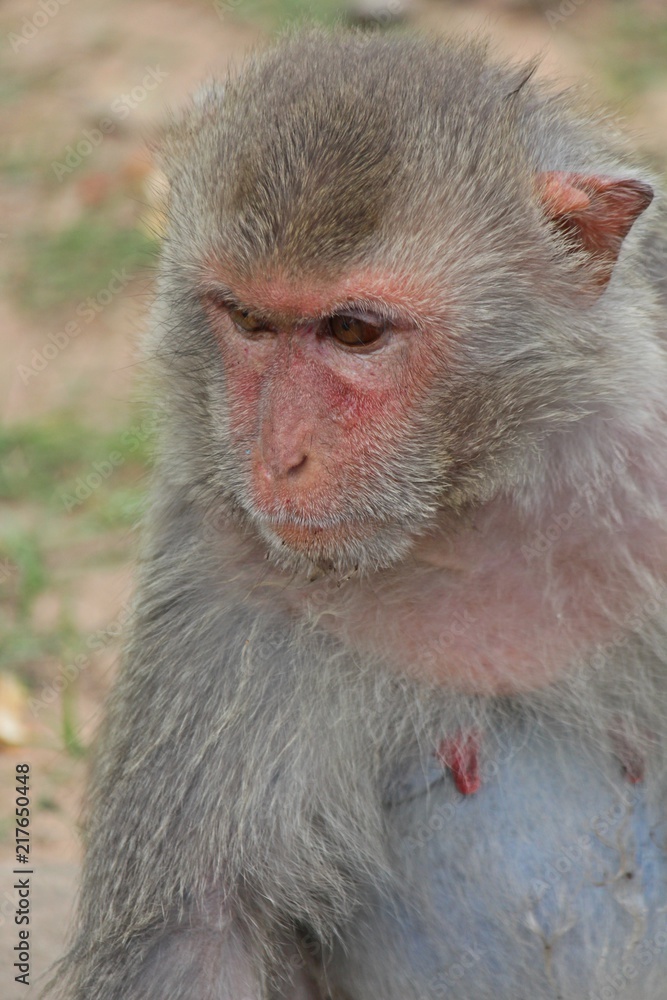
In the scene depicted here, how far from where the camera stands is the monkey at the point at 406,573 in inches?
108

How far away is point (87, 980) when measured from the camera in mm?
3012

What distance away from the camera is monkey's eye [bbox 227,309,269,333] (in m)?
2.84

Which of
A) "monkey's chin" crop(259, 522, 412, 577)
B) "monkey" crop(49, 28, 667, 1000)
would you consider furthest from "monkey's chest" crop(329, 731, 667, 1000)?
"monkey's chin" crop(259, 522, 412, 577)

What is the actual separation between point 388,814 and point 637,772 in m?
0.53

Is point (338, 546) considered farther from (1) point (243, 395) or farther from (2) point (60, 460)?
(2) point (60, 460)

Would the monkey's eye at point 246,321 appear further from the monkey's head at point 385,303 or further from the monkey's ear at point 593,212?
A: the monkey's ear at point 593,212

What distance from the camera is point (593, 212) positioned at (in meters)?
2.78

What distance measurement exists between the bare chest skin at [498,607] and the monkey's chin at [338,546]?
0.11 metres

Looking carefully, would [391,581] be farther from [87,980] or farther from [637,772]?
[87,980]

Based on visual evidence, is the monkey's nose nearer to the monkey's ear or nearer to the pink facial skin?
the pink facial skin

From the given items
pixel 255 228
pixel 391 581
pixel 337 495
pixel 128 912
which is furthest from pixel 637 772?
pixel 255 228

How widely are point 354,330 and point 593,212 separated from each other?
520 millimetres

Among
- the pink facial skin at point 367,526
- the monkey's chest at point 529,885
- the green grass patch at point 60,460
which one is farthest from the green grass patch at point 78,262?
the monkey's chest at point 529,885

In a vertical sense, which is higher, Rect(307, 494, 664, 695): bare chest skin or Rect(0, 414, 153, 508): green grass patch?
Rect(307, 494, 664, 695): bare chest skin
